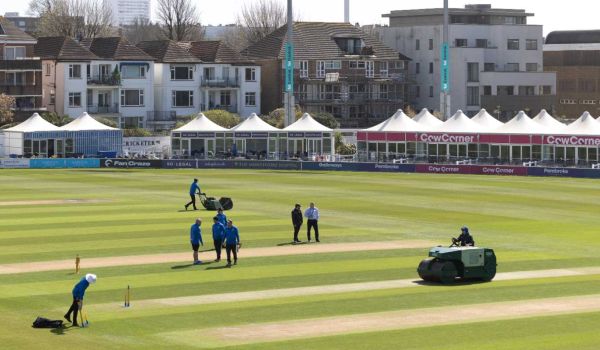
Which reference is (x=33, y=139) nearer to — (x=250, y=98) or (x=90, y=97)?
(x=90, y=97)

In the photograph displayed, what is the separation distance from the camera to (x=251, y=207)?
60.9 m

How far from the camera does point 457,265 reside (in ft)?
120

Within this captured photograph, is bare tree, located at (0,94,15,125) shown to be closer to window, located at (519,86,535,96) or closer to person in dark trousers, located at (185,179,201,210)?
window, located at (519,86,535,96)

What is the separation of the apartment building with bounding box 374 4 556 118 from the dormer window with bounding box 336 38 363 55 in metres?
8.59

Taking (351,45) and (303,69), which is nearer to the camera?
(303,69)

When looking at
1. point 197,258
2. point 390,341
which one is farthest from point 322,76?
point 390,341

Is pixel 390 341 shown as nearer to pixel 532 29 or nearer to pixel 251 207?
pixel 251 207

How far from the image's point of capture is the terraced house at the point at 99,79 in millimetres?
124688

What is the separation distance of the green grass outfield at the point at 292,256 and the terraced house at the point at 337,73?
57.2 meters

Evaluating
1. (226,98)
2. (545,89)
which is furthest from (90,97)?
(545,89)

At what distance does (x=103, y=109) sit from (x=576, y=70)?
6095cm

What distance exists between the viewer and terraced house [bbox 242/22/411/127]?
456 feet

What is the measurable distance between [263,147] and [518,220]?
155 ft

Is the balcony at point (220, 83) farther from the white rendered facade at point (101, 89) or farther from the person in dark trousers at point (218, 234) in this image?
the person in dark trousers at point (218, 234)
